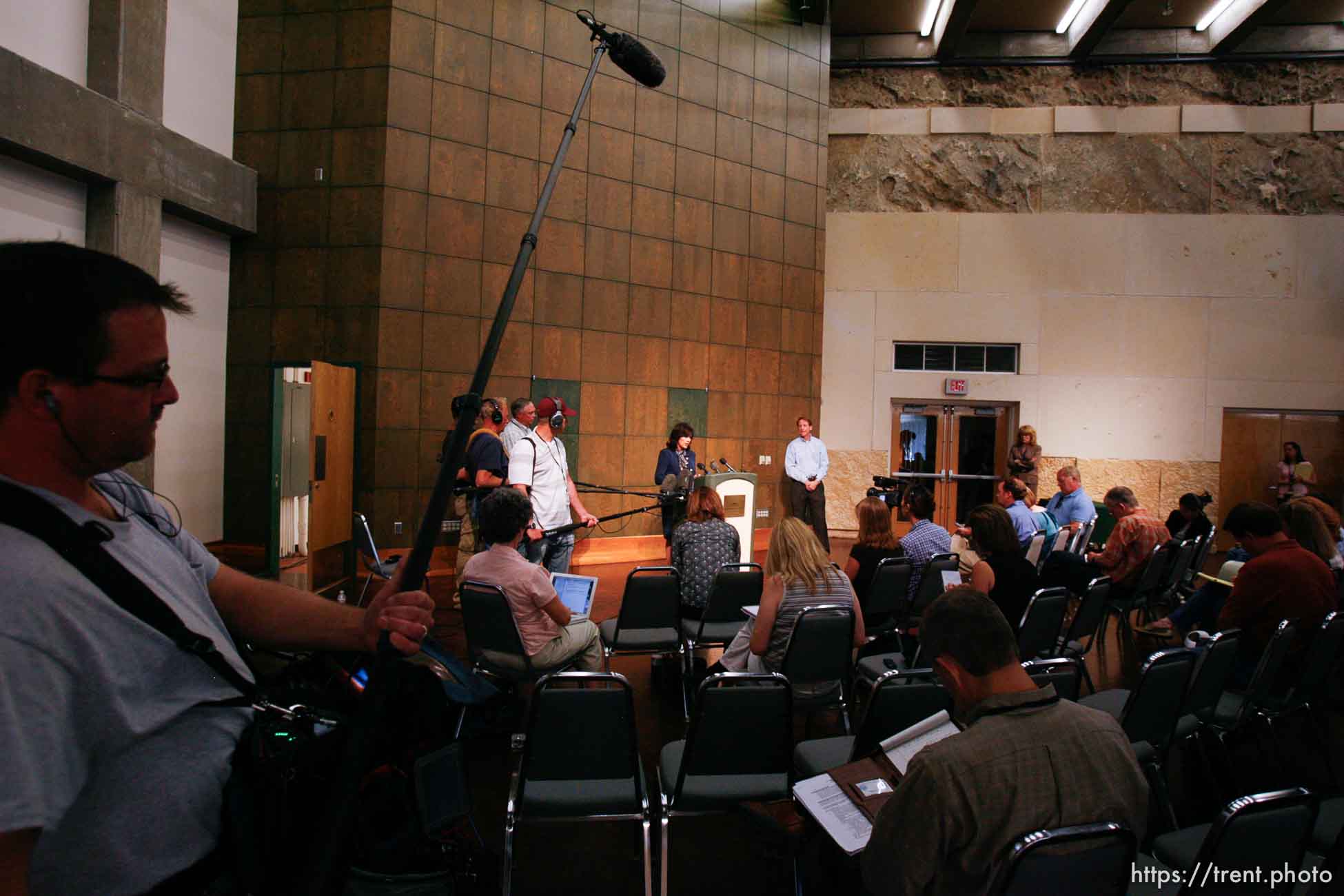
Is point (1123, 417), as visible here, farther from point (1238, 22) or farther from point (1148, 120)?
point (1238, 22)

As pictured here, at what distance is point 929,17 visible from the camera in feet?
39.5

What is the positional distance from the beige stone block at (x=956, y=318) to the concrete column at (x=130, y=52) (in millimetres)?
9133

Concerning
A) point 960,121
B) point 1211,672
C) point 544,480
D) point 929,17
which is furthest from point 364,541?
point 929,17

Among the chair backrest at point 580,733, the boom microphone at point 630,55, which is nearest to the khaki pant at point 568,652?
the chair backrest at point 580,733

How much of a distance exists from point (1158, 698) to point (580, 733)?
205cm

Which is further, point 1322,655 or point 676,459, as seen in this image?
point 676,459

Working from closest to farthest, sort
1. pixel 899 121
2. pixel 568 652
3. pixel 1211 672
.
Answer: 1. pixel 1211 672
2. pixel 568 652
3. pixel 899 121

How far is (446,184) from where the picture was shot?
27.7ft

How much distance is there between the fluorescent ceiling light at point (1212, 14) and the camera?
11.3m

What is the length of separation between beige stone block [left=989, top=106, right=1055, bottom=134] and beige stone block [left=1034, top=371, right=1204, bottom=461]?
143 inches

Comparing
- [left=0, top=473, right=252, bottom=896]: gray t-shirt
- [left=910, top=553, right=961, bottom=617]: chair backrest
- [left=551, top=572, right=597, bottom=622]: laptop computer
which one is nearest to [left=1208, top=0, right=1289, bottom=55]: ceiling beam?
[left=910, top=553, right=961, bottom=617]: chair backrest

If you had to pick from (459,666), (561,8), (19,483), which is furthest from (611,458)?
(19,483)

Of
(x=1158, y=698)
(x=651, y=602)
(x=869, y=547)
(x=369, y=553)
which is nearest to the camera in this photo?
(x=1158, y=698)

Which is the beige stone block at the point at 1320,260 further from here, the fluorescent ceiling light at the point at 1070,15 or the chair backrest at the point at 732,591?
the chair backrest at the point at 732,591
